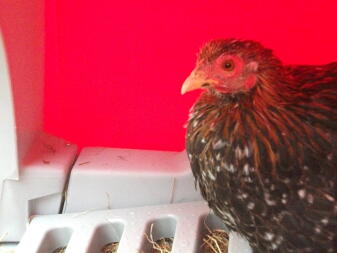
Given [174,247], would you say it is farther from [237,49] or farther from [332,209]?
[237,49]

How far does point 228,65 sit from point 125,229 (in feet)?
1.88

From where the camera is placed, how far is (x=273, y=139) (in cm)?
91

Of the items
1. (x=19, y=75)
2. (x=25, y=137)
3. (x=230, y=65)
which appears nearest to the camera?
(x=230, y=65)

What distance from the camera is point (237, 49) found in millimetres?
870

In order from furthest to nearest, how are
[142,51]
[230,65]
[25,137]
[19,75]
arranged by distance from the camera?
[142,51]
[25,137]
[19,75]
[230,65]

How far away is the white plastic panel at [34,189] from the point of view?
124 cm

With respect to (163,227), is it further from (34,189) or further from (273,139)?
(273,139)

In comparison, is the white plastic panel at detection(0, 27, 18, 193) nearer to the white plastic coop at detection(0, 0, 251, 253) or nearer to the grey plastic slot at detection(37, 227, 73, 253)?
the white plastic coop at detection(0, 0, 251, 253)

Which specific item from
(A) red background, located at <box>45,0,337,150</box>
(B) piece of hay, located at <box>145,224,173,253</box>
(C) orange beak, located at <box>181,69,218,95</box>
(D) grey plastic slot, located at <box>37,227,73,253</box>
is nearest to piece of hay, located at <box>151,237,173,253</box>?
(B) piece of hay, located at <box>145,224,173,253</box>

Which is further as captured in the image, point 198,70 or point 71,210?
point 71,210

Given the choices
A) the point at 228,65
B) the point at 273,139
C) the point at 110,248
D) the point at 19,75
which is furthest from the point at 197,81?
the point at 110,248

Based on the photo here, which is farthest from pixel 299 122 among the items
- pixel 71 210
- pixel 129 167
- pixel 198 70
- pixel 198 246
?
pixel 71 210

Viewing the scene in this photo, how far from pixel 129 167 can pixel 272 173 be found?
52 centimetres

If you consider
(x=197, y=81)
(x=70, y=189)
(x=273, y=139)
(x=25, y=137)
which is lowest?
(x=70, y=189)
